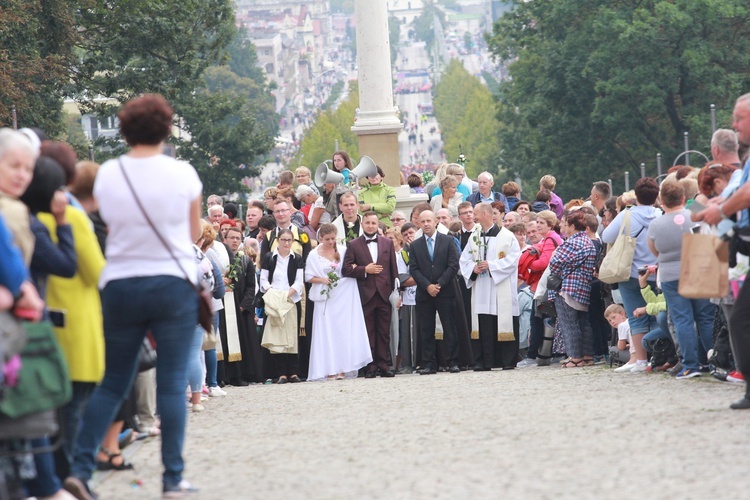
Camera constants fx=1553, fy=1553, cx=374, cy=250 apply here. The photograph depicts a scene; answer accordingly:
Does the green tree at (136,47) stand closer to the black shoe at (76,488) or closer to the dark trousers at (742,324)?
the dark trousers at (742,324)

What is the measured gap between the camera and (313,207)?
2023 cm

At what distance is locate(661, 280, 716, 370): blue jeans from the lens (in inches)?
517

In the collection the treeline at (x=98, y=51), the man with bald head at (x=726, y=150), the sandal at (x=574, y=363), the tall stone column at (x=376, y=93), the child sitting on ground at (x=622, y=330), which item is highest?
the treeline at (x=98, y=51)

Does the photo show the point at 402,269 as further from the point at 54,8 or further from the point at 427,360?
the point at 54,8

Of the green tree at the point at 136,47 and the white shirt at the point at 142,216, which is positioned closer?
the white shirt at the point at 142,216

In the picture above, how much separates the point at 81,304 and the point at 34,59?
23801 mm

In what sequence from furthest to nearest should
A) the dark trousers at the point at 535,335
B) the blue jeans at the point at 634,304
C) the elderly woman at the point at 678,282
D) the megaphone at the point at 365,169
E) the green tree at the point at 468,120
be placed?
the green tree at the point at 468,120, the megaphone at the point at 365,169, the dark trousers at the point at 535,335, the blue jeans at the point at 634,304, the elderly woman at the point at 678,282

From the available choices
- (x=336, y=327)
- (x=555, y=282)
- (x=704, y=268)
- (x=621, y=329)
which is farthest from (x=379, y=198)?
(x=704, y=268)

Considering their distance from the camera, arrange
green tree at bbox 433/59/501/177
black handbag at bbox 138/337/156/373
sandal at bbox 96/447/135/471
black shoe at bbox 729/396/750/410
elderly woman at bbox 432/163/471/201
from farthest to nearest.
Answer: green tree at bbox 433/59/501/177
elderly woman at bbox 432/163/471/201
black shoe at bbox 729/396/750/410
sandal at bbox 96/447/135/471
black handbag at bbox 138/337/156/373

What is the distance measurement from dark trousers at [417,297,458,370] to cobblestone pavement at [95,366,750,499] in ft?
11.7

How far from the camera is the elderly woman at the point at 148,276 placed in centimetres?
778

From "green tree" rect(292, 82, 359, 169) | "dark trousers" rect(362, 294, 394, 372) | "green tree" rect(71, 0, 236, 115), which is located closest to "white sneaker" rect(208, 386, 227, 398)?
"dark trousers" rect(362, 294, 394, 372)

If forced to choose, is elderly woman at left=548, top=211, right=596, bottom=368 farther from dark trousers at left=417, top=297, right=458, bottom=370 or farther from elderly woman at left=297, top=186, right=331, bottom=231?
elderly woman at left=297, top=186, right=331, bottom=231

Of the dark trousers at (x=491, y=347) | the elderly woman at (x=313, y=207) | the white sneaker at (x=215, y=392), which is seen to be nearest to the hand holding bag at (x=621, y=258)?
the dark trousers at (x=491, y=347)
